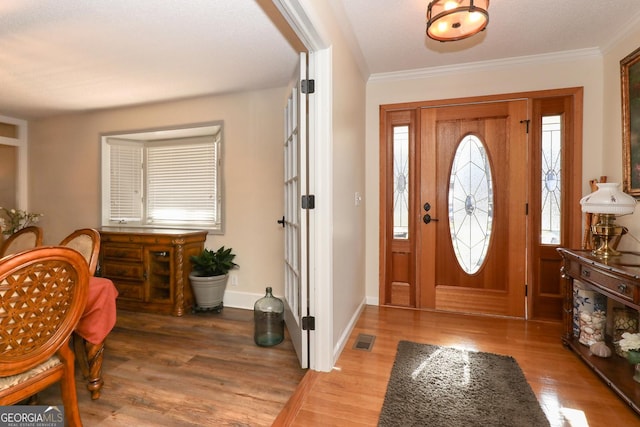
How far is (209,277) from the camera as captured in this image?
125 inches

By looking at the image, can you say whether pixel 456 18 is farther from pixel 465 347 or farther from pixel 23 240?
pixel 23 240

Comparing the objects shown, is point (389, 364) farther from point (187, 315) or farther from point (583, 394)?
point (187, 315)

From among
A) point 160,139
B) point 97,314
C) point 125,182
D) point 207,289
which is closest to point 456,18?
point 97,314

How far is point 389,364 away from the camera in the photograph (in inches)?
81.5

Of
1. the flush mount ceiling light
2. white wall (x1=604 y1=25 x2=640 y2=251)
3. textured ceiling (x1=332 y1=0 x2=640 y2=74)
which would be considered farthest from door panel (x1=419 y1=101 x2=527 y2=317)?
the flush mount ceiling light

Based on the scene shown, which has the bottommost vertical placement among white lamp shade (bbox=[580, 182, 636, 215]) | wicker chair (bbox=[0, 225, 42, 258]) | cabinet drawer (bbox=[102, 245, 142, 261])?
cabinet drawer (bbox=[102, 245, 142, 261])

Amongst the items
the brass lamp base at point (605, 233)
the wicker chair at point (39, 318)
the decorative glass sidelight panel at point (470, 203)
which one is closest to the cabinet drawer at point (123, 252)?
the wicker chair at point (39, 318)

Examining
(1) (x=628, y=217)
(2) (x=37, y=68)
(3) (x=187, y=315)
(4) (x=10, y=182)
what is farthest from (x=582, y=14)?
(4) (x=10, y=182)

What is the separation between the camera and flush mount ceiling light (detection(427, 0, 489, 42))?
1581mm

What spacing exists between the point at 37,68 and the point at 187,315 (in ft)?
8.80

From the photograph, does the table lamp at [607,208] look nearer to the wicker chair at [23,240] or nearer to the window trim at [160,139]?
the window trim at [160,139]

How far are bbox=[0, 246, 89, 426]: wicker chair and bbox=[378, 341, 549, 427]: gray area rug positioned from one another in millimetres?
1514

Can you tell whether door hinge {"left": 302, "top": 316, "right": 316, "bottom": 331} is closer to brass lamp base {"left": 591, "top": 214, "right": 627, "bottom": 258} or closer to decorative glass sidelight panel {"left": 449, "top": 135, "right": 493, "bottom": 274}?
decorative glass sidelight panel {"left": 449, "top": 135, "right": 493, "bottom": 274}

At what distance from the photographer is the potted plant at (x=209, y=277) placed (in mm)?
3172
